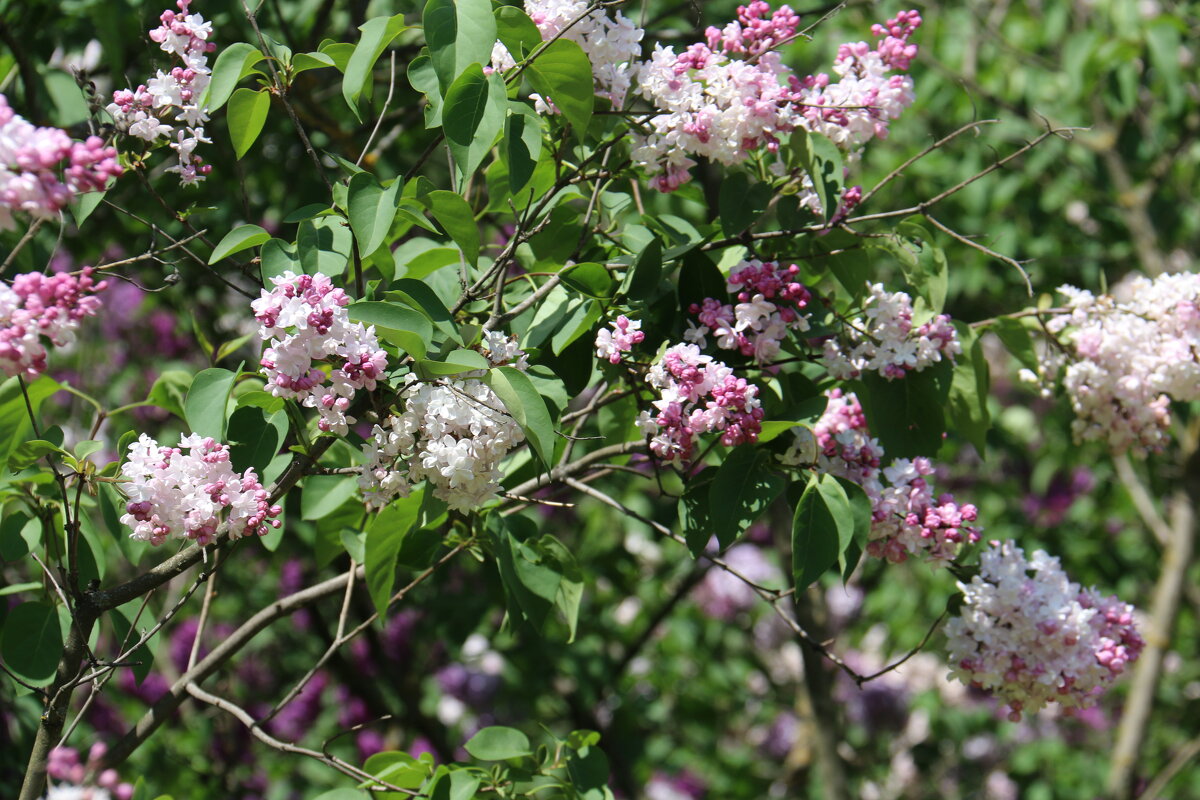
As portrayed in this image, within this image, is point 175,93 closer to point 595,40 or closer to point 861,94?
point 595,40

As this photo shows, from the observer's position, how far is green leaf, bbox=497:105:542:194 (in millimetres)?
1104

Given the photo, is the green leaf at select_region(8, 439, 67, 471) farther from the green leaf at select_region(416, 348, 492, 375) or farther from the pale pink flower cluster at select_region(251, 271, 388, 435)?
the green leaf at select_region(416, 348, 492, 375)

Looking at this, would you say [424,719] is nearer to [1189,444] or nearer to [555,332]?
[555,332]

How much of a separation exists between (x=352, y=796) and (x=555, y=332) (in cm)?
58

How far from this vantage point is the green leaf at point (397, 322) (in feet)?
3.18

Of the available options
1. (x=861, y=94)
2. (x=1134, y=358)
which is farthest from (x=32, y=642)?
(x=1134, y=358)

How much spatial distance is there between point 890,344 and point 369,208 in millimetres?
617

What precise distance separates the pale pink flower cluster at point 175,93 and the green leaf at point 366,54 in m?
0.18

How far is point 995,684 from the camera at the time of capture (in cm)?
141

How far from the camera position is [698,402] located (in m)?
1.15

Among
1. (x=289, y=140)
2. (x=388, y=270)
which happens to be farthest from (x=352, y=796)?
(x=289, y=140)

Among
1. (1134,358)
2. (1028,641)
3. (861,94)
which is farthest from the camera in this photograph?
(1134,358)

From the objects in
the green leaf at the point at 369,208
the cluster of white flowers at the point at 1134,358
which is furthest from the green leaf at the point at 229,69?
the cluster of white flowers at the point at 1134,358

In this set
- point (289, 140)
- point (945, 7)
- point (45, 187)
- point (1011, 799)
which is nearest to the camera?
point (45, 187)
